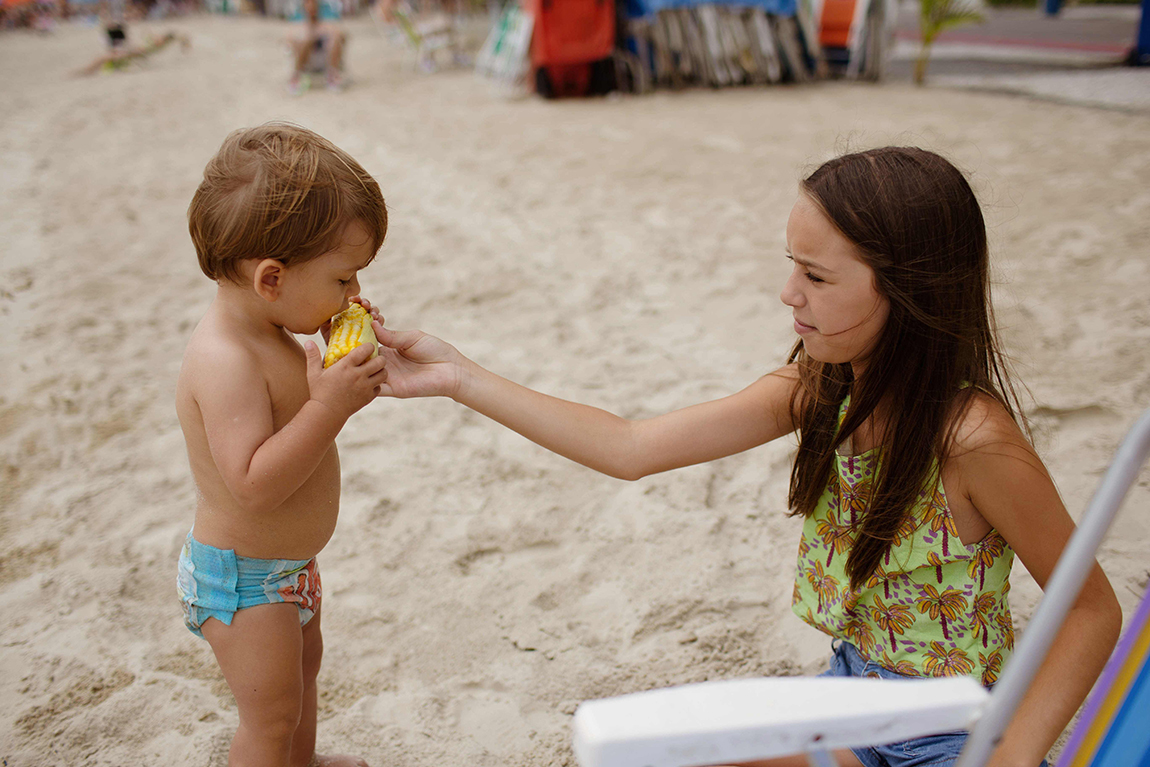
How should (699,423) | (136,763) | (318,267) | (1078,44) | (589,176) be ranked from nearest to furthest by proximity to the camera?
(318,267) → (699,423) → (136,763) → (589,176) → (1078,44)

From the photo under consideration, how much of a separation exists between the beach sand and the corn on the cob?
3.40 feet

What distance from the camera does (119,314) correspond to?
4.34 m

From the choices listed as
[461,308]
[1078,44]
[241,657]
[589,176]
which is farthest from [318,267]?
[1078,44]

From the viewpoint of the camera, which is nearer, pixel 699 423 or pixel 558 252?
pixel 699 423

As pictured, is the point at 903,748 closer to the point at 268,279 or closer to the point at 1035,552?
the point at 1035,552

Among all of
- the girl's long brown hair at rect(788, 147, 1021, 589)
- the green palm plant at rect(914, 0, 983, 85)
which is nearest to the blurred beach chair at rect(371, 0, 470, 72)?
the green palm plant at rect(914, 0, 983, 85)

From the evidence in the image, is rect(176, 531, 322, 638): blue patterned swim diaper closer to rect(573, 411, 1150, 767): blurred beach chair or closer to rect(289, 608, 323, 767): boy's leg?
rect(289, 608, 323, 767): boy's leg

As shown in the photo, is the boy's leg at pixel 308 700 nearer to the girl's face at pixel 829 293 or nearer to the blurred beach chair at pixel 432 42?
the girl's face at pixel 829 293

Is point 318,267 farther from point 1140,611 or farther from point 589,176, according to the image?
point 589,176

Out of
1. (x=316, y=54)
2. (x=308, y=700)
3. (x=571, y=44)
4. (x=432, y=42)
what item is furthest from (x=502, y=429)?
(x=432, y=42)

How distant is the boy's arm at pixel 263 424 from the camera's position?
4.68 ft

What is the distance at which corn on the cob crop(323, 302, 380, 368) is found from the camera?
4.93ft

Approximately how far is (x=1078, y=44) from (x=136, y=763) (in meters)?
→ 14.7

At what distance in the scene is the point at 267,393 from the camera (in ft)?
4.92
